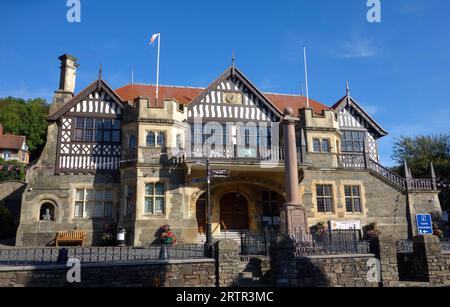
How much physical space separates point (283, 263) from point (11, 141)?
4440 cm

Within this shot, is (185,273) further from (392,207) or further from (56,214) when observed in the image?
(392,207)

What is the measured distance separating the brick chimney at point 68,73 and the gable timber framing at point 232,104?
7505 mm

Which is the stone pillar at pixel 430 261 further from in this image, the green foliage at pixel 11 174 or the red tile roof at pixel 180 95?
the green foliage at pixel 11 174

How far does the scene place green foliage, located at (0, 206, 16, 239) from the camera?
22.3m

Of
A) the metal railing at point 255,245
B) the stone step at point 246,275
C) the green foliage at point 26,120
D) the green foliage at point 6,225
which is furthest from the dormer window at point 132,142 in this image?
the green foliage at point 26,120

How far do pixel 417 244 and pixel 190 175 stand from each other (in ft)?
35.6

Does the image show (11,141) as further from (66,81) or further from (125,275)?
(125,275)

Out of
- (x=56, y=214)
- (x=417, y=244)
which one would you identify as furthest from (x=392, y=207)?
(x=56, y=214)

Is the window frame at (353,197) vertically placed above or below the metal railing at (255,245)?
above

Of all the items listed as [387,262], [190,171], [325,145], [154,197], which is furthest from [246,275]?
[325,145]

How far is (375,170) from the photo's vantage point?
22.6 meters

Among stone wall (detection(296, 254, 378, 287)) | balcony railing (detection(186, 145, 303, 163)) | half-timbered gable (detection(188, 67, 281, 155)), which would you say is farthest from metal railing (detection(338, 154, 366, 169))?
stone wall (detection(296, 254, 378, 287))

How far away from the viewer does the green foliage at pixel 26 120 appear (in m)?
48.2

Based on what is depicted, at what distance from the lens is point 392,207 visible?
2162 centimetres
